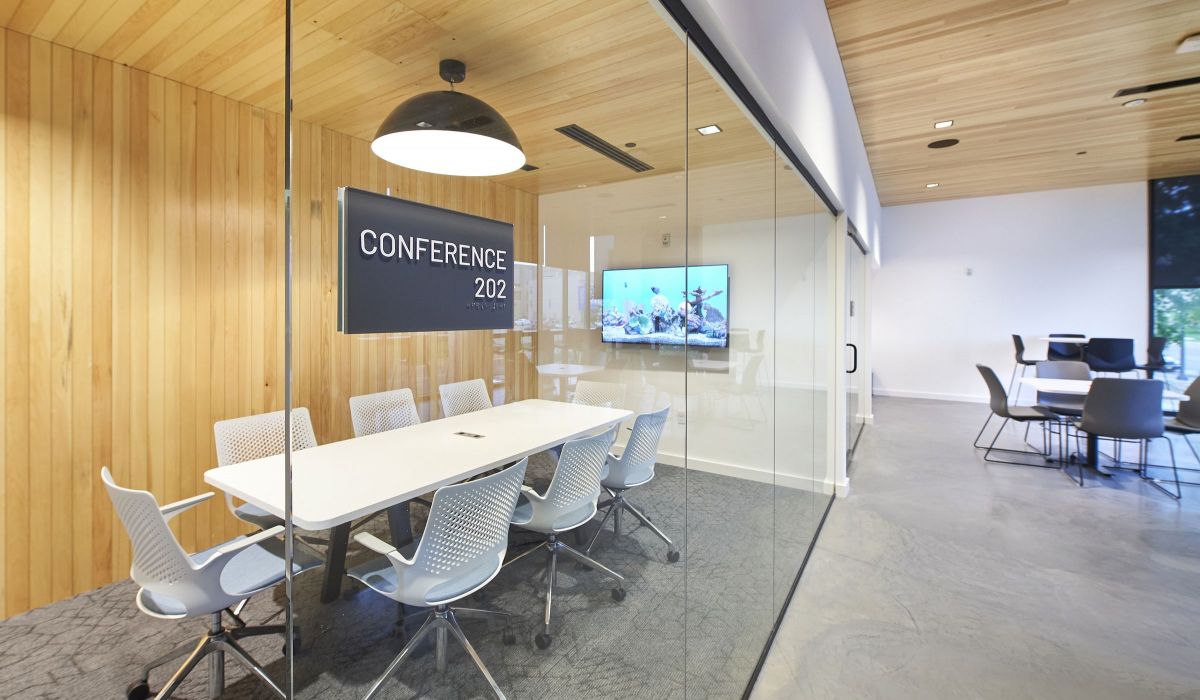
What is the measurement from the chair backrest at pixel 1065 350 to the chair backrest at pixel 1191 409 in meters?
3.41

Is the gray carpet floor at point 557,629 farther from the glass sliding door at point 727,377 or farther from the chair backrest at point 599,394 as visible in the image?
the chair backrest at point 599,394

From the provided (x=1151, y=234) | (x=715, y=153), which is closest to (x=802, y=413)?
(x=715, y=153)

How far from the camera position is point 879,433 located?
702cm

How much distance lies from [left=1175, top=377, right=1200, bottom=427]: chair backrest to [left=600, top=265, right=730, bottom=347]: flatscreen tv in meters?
6.12

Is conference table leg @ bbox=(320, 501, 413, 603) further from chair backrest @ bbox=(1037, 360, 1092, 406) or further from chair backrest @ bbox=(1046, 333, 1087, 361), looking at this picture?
chair backrest @ bbox=(1046, 333, 1087, 361)

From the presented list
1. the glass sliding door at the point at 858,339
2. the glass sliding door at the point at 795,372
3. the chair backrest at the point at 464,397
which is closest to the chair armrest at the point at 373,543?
the chair backrest at the point at 464,397

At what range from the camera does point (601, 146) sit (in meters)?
1.35

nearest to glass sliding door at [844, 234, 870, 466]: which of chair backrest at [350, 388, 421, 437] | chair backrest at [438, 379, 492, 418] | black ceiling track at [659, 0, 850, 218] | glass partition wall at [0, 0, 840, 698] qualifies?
black ceiling track at [659, 0, 850, 218]

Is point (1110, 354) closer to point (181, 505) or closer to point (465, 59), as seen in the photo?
point (465, 59)

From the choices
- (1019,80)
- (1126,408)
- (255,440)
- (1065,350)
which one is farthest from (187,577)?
(1065,350)

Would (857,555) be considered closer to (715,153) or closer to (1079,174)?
(715,153)

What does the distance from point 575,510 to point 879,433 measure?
698cm

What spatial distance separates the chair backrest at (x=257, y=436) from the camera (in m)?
0.83

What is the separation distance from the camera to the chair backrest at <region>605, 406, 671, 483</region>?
4.78ft
